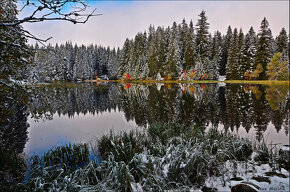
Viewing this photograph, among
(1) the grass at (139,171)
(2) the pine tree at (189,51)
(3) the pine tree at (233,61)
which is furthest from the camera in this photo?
(2) the pine tree at (189,51)

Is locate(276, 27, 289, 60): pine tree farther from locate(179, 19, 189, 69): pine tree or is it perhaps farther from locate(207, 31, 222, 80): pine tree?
locate(179, 19, 189, 69): pine tree

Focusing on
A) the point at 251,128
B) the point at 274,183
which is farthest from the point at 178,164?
the point at 251,128

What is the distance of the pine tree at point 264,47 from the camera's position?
143 ft

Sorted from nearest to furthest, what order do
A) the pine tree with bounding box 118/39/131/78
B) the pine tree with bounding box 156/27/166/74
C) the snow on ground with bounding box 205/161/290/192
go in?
the snow on ground with bounding box 205/161/290/192 < the pine tree with bounding box 156/27/166/74 < the pine tree with bounding box 118/39/131/78

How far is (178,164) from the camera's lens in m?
3.90

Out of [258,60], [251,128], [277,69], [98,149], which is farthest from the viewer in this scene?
[258,60]

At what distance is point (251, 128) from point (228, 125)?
1.08 m

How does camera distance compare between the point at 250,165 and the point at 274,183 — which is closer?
the point at 274,183

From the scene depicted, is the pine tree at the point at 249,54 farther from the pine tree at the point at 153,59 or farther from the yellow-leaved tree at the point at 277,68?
the pine tree at the point at 153,59

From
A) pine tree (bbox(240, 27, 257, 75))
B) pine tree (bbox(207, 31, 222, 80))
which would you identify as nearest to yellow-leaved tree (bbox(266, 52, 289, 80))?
pine tree (bbox(240, 27, 257, 75))

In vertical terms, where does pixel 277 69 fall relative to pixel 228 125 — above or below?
above

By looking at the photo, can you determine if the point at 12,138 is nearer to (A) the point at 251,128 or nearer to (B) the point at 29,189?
(B) the point at 29,189

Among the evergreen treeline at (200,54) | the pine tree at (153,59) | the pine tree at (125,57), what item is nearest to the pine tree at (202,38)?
the evergreen treeline at (200,54)

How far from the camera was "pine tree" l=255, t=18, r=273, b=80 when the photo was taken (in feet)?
143
